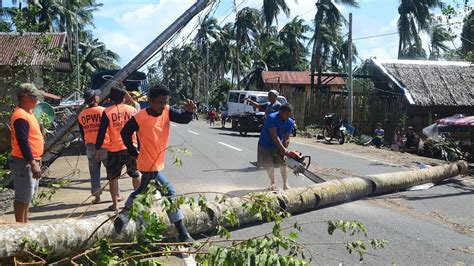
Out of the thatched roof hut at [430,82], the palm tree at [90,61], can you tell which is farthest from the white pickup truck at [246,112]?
the palm tree at [90,61]

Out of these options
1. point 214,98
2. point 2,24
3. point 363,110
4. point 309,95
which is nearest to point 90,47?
point 214,98

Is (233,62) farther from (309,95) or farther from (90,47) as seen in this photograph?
(309,95)

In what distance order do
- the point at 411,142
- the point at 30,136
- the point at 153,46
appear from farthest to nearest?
the point at 411,142
the point at 153,46
the point at 30,136

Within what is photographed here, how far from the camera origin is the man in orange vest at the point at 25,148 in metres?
5.27

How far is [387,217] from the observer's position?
7227 millimetres

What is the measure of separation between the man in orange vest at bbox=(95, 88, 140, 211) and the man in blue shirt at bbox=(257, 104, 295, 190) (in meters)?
2.48

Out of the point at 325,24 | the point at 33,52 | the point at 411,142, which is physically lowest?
the point at 411,142

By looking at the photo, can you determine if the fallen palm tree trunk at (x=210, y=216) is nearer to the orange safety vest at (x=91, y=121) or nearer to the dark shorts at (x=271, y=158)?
the dark shorts at (x=271, y=158)

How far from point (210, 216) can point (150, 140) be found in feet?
3.92

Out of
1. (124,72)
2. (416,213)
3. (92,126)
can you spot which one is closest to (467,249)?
(416,213)

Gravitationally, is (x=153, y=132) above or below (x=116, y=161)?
above

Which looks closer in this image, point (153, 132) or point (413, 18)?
point (153, 132)

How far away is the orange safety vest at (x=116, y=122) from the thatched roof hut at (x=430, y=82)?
1873 cm

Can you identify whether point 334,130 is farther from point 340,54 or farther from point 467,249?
point 340,54
